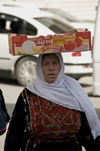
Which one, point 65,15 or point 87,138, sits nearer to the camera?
point 87,138

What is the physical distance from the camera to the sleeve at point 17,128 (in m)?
2.70

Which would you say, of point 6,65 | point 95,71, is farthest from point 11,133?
point 6,65

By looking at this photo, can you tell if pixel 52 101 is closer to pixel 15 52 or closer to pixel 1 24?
pixel 15 52

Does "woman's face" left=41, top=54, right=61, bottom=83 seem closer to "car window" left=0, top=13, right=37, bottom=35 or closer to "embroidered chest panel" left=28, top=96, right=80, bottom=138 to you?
"embroidered chest panel" left=28, top=96, right=80, bottom=138

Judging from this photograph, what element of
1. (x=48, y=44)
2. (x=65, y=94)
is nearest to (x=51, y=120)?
(x=65, y=94)

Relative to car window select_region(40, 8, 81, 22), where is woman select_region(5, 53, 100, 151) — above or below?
below

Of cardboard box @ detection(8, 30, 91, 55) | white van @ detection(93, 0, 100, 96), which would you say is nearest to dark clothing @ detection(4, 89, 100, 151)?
cardboard box @ detection(8, 30, 91, 55)

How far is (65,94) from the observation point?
2.73 metres

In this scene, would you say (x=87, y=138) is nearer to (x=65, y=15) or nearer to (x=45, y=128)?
(x=45, y=128)

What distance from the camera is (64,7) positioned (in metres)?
20.6

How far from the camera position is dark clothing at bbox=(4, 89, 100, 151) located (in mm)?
2634

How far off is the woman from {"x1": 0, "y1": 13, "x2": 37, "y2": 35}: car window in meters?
6.38

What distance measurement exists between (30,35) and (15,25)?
484 millimetres

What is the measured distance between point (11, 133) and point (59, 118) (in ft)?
1.23
